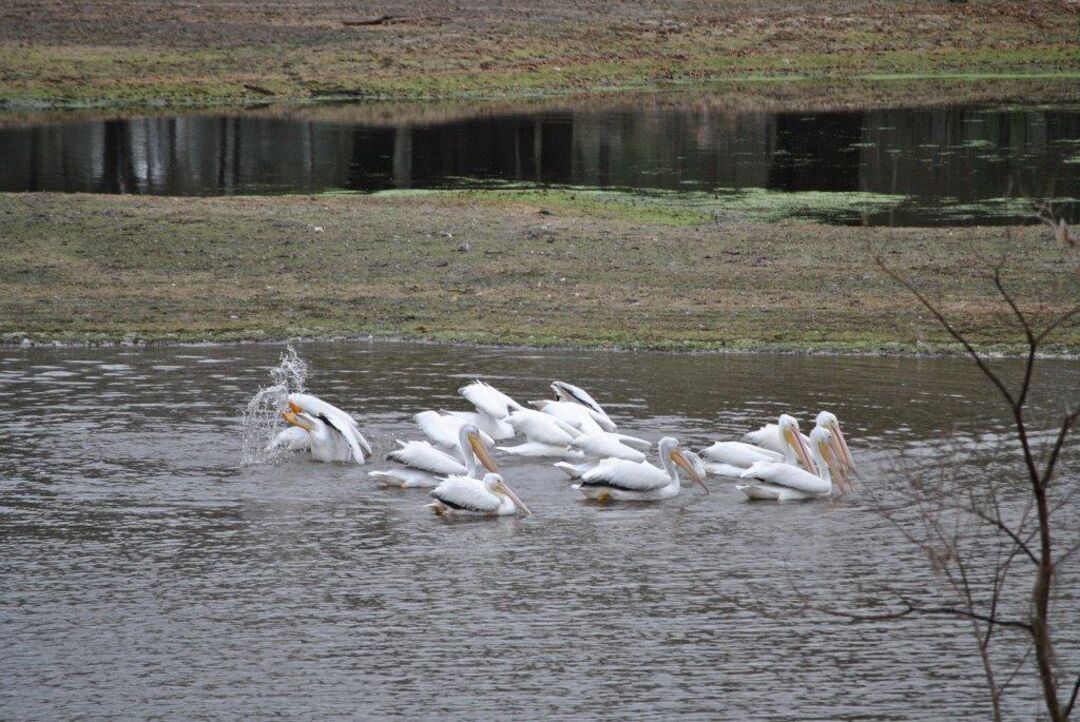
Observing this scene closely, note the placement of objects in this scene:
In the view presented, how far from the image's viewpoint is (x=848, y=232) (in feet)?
57.9

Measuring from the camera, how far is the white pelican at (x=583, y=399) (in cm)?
1065

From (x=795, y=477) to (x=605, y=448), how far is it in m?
1.17

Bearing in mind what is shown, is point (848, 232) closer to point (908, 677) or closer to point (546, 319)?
point (546, 319)

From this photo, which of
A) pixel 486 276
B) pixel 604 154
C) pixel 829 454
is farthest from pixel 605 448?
pixel 604 154

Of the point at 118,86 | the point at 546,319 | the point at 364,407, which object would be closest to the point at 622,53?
the point at 118,86

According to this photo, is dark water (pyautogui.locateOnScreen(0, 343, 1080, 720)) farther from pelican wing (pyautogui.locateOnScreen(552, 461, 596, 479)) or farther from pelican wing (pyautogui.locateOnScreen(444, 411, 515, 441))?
pelican wing (pyautogui.locateOnScreen(444, 411, 515, 441))

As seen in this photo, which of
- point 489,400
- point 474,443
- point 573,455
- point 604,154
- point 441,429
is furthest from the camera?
point 604,154

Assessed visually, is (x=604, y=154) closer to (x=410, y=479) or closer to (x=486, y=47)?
(x=486, y=47)

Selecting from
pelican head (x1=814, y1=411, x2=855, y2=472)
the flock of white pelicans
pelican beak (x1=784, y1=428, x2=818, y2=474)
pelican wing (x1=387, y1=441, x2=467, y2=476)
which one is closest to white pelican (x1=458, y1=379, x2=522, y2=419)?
the flock of white pelicans

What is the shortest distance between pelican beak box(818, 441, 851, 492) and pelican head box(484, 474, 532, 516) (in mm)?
1812

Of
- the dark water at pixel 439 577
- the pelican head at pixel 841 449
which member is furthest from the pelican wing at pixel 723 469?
the pelican head at pixel 841 449

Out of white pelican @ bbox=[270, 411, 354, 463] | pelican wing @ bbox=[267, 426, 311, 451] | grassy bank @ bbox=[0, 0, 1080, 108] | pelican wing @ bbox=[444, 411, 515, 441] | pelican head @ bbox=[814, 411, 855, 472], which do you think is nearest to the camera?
pelican head @ bbox=[814, 411, 855, 472]

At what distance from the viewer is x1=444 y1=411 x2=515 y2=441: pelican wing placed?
35.6 ft

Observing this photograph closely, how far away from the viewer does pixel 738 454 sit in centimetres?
978
